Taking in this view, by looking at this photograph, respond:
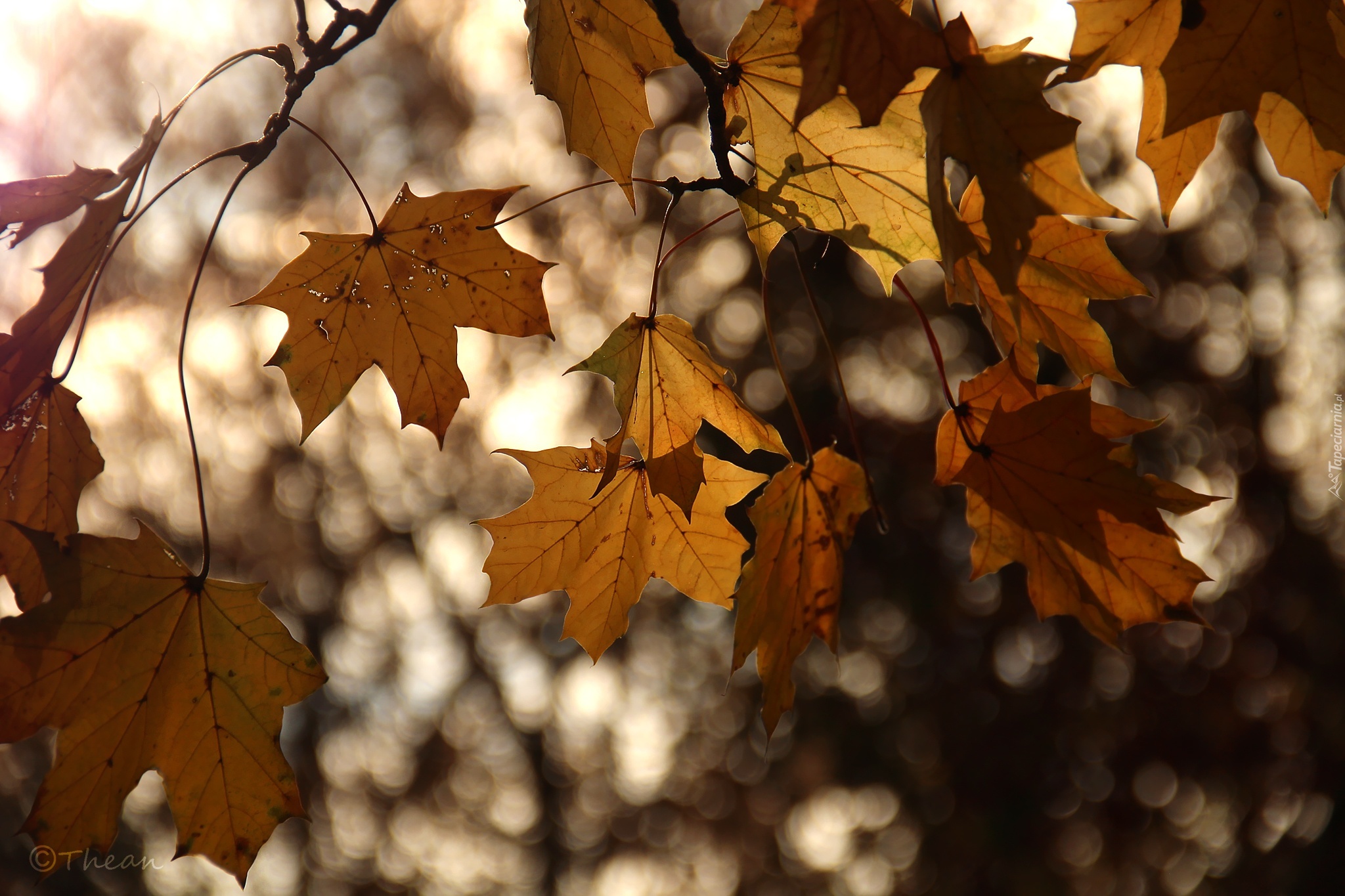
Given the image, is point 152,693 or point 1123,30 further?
point 152,693

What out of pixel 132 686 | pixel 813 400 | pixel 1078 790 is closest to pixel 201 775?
pixel 132 686

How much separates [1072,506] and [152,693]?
1367mm

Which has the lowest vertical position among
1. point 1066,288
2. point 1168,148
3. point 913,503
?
point 913,503

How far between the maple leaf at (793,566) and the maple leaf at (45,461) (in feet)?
3.42

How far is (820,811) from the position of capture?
6.58 m

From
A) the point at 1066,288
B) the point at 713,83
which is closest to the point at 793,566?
the point at 1066,288

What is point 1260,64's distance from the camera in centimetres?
94

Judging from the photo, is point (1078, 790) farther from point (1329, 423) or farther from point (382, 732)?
point (382, 732)

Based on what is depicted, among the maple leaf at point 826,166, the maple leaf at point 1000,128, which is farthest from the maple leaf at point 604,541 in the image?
the maple leaf at point 1000,128

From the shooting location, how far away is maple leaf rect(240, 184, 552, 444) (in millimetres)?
1169

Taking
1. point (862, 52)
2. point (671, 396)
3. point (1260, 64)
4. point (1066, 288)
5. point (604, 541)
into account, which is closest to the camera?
point (862, 52)

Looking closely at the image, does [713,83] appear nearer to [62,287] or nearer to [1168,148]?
[1168,148]

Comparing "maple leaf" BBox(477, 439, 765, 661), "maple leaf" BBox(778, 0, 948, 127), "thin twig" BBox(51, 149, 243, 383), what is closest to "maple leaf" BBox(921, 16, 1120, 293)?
"maple leaf" BBox(778, 0, 948, 127)

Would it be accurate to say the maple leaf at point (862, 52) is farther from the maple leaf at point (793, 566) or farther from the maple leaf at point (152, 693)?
the maple leaf at point (152, 693)
